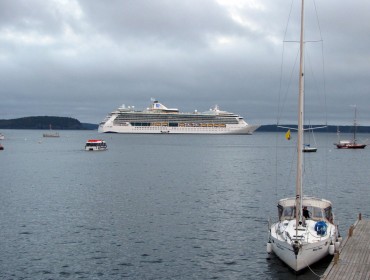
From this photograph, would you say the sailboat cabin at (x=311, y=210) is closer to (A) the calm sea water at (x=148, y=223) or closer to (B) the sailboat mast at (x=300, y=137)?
(B) the sailboat mast at (x=300, y=137)

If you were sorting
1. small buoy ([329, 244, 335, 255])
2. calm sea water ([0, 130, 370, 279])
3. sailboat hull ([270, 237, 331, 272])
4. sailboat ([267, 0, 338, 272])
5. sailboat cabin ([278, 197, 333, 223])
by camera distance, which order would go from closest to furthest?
sailboat hull ([270, 237, 331, 272]), sailboat ([267, 0, 338, 272]), small buoy ([329, 244, 335, 255]), calm sea water ([0, 130, 370, 279]), sailboat cabin ([278, 197, 333, 223])

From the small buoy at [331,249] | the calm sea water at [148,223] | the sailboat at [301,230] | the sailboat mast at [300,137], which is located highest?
the sailboat mast at [300,137]

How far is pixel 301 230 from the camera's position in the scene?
79.7 ft

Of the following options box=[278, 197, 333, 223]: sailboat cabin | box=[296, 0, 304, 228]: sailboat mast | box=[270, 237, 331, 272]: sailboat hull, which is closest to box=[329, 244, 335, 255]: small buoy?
box=[270, 237, 331, 272]: sailboat hull

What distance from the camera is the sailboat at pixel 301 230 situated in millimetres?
22703

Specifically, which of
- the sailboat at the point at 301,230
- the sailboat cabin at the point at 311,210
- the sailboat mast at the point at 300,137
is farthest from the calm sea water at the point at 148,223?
the sailboat mast at the point at 300,137

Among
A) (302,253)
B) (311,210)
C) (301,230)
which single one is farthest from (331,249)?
(311,210)

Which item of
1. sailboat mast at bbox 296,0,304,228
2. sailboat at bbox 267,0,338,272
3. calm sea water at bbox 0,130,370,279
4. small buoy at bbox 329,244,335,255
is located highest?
sailboat mast at bbox 296,0,304,228

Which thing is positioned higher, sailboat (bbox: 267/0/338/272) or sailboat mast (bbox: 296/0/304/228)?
sailboat mast (bbox: 296/0/304/228)

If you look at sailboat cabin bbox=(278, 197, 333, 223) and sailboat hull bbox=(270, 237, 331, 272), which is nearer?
sailboat hull bbox=(270, 237, 331, 272)

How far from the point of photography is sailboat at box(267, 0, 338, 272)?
22.7m

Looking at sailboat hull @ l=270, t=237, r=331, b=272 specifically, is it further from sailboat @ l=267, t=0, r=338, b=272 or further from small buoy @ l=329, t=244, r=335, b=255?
small buoy @ l=329, t=244, r=335, b=255

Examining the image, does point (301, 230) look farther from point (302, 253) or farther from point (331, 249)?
point (302, 253)

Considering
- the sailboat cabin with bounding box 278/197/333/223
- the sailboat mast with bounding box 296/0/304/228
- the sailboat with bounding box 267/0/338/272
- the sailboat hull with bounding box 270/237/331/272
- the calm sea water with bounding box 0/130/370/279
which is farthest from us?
the sailboat cabin with bounding box 278/197/333/223
